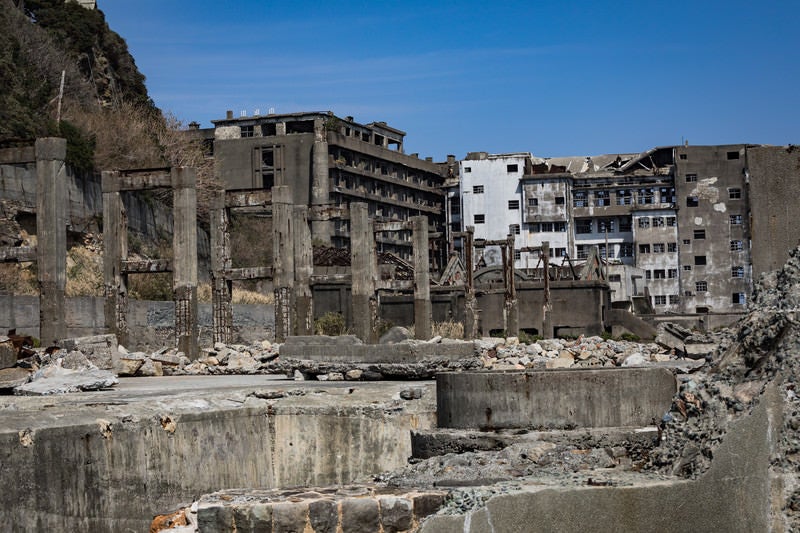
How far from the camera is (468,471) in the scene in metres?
7.22

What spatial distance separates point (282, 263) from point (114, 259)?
Answer: 4.17 metres

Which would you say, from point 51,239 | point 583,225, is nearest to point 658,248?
point 583,225

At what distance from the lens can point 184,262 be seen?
21.0 metres

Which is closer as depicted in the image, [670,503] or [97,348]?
[670,503]

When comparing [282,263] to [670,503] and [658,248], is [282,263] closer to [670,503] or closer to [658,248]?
[670,503]

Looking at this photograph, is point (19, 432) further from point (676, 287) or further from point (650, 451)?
point (676, 287)

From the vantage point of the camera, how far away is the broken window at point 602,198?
75688mm

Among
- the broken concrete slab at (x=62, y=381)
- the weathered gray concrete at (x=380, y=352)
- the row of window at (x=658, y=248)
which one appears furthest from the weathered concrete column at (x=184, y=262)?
the row of window at (x=658, y=248)

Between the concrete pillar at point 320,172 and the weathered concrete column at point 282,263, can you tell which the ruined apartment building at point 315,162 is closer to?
the concrete pillar at point 320,172

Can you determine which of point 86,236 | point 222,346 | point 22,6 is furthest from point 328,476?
point 22,6

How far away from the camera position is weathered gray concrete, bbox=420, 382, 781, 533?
5.80m

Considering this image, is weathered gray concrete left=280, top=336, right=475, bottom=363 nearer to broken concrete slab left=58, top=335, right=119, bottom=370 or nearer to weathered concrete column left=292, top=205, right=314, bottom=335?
broken concrete slab left=58, top=335, right=119, bottom=370

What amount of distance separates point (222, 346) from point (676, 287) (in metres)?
57.6

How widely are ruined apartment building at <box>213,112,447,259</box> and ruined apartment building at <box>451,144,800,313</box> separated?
20.4ft
